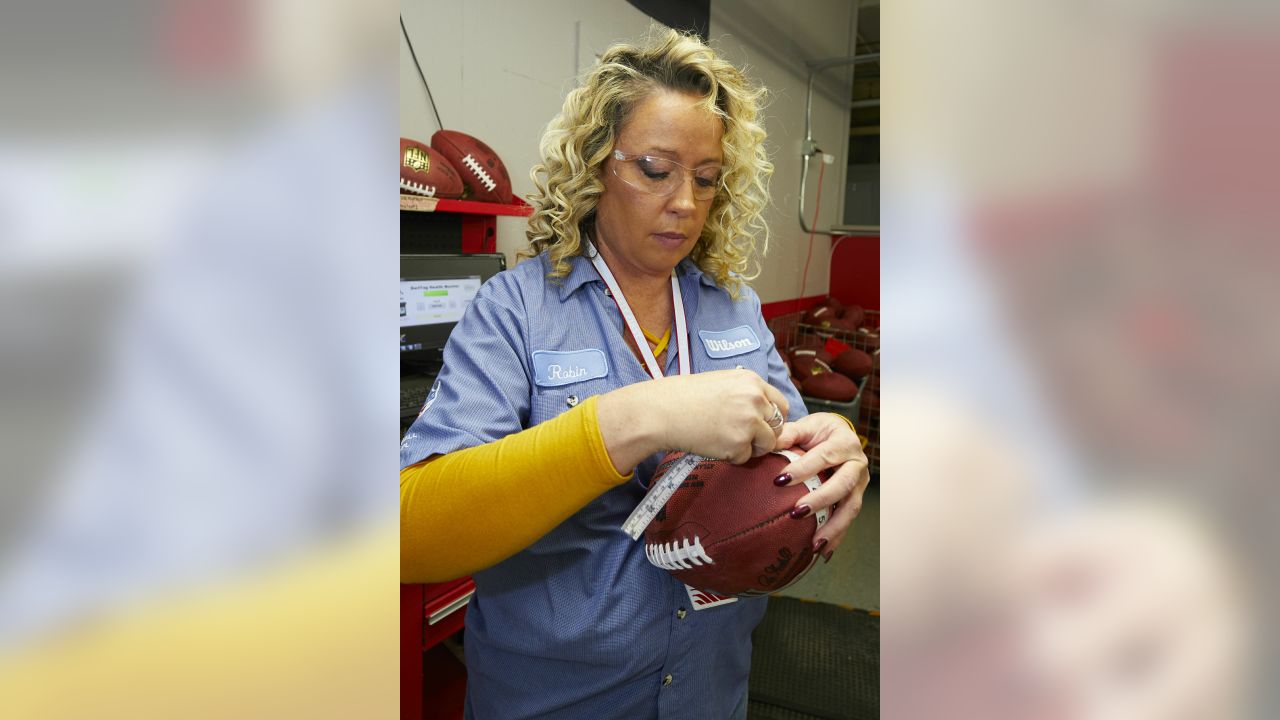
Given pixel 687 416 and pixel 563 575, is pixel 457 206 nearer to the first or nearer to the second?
pixel 563 575

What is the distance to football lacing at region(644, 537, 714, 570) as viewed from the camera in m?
1.00

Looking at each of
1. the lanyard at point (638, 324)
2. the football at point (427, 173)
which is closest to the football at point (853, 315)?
the football at point (427, 173)

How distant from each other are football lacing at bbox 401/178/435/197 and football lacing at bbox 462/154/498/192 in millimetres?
227

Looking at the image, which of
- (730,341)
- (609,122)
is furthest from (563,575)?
(609,122)

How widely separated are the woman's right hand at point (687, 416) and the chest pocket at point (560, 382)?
25 centimetres

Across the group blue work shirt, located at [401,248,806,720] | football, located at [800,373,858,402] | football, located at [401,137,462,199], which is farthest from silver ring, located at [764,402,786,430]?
football, located at [800,373,858,402]

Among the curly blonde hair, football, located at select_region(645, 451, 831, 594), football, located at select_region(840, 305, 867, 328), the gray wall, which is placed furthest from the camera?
football, located at select_region(840, 305, 867, 328)

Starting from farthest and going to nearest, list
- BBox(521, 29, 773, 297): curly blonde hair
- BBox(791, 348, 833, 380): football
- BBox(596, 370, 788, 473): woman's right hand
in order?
1. BBox(791, 348, 833, 380): football
2. BBox(521, 29, 773, 297): curly blonde hair
3. BBox(596, 370, 788, 473): woman's right hand

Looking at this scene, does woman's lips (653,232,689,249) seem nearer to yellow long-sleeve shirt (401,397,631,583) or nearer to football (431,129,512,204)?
yellow long-sleeve shirt (401,397,631,583)
